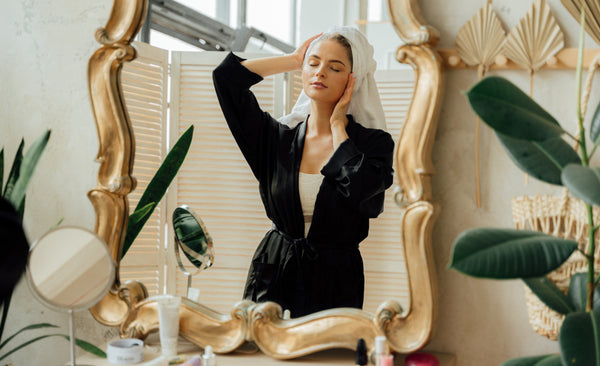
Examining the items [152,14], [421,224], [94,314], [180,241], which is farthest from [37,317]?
[421,224]

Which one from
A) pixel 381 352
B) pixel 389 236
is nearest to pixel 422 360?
pixel 381 352

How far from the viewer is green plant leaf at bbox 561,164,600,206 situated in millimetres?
770

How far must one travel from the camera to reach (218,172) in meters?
1.31

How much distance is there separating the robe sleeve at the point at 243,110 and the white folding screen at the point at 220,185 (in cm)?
2

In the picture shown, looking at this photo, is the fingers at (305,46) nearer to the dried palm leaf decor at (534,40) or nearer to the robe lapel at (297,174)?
the robe lapel at (297,174)

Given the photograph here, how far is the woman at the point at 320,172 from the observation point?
121cm

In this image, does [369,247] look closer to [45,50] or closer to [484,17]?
[484,17]

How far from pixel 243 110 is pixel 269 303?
416 mm

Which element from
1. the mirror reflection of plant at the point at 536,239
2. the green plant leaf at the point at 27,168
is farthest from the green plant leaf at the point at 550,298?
the green plant leaf at the point at 27,168

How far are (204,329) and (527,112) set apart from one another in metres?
0.79

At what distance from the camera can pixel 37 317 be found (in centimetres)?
150

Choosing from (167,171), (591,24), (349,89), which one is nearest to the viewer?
(591,24)

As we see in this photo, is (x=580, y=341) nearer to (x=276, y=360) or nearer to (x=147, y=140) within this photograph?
(x=276, y=360)

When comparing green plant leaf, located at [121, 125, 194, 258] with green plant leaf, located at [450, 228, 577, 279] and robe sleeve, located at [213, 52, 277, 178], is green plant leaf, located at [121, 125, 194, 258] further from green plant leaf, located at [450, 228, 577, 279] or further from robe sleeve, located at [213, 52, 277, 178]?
green plant leaf, located at [450, 228, 577, 279]
